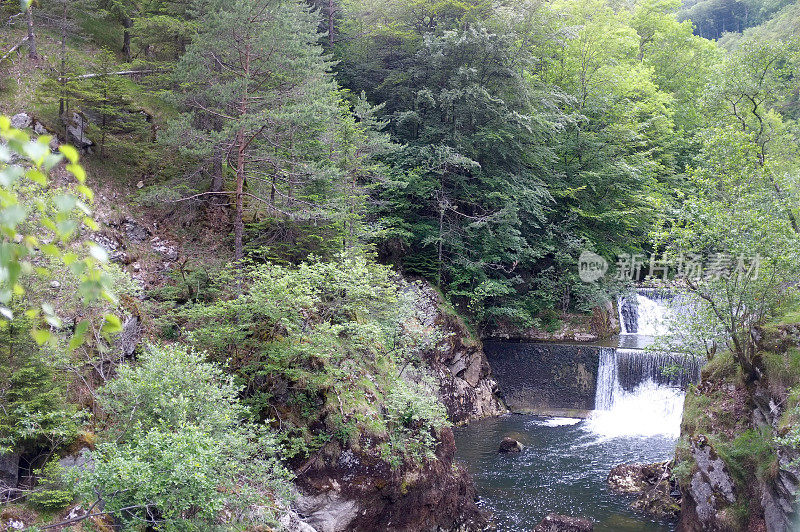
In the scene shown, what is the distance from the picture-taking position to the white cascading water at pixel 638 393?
53.3 ft

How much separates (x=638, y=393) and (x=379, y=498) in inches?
426

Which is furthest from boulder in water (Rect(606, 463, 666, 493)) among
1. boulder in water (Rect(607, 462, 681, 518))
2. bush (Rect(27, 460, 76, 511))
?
bush (Rect(27, 460, 76, 511))

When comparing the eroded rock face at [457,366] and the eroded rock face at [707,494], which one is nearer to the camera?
the eroded rock face at [707,494]

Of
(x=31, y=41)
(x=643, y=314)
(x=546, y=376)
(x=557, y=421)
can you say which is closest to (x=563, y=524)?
(x=557, y=421)

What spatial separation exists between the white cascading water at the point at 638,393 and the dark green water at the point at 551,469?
818 millimetres

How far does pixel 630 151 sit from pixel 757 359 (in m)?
15.1

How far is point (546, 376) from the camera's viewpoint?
18.5 metres

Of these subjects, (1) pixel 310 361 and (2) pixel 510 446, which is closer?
(1) pixel 310 361

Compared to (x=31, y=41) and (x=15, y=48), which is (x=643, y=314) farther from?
(x=15, y=48)

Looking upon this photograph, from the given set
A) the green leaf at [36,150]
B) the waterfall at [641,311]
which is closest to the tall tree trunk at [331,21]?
the waterfall at [641,311]

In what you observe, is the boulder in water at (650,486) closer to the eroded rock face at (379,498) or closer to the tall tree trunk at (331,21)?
the eroded rock face at (379,498)

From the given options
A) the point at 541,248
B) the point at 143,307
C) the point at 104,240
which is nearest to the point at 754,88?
the point at 541,248

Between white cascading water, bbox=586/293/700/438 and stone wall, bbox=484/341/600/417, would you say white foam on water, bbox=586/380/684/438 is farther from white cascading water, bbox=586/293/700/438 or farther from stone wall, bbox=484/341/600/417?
stone wall, bbox=484/341/600/417

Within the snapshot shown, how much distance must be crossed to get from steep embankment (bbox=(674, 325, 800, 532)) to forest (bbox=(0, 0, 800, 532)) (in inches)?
2.4
